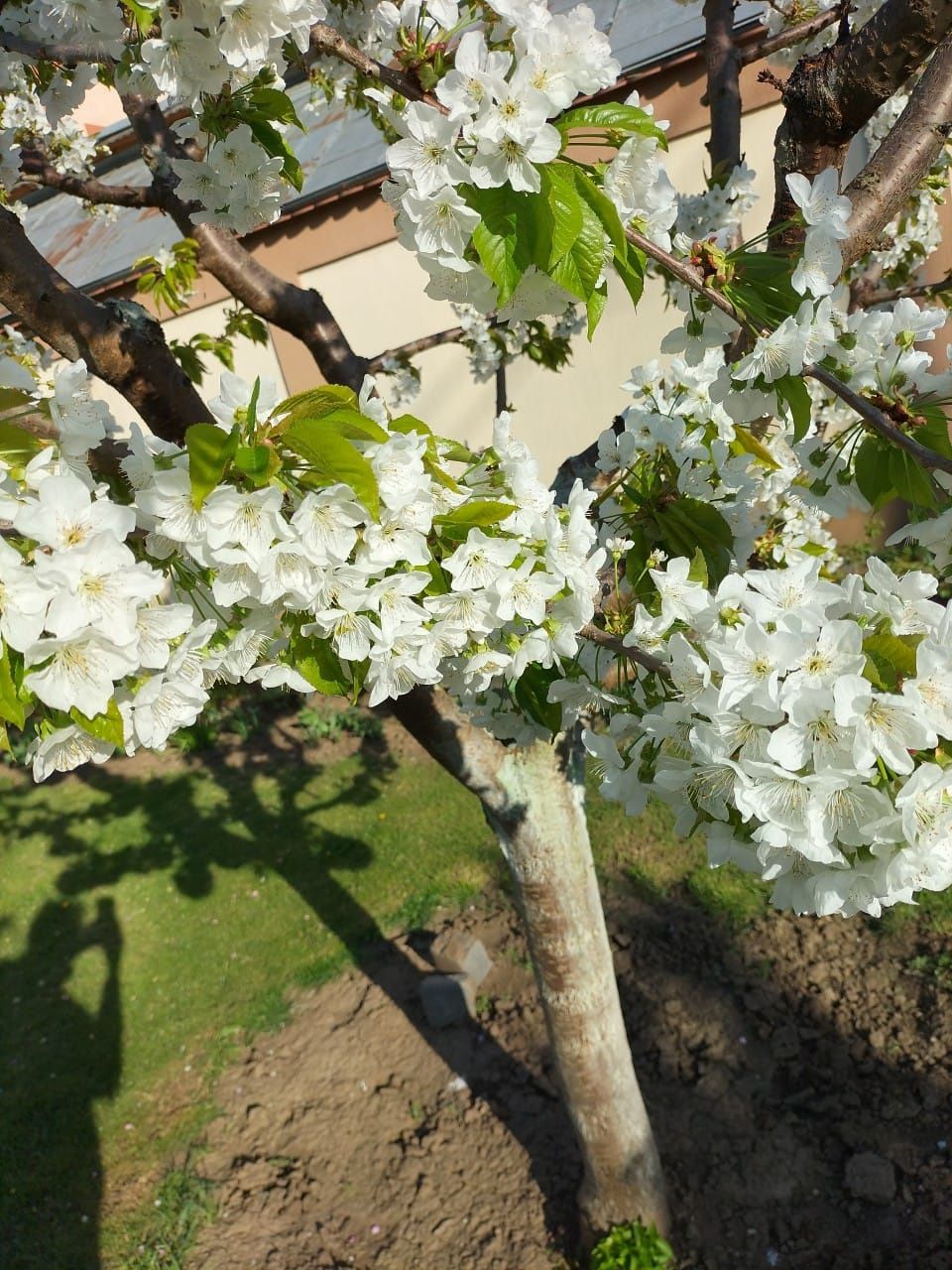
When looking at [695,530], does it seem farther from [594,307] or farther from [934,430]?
[594,307]

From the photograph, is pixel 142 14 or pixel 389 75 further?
pixel 389 75

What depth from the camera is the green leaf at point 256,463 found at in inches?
35.0

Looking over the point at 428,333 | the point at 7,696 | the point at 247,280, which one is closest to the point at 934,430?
the point at 7,696

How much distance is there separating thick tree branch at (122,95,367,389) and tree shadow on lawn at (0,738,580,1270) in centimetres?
256

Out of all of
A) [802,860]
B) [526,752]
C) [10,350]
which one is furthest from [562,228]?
[10,350]

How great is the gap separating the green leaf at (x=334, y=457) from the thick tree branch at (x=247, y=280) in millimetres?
1510

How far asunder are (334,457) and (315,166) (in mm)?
6884

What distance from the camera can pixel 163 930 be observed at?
4473 mm

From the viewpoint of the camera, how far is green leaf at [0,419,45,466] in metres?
0.93

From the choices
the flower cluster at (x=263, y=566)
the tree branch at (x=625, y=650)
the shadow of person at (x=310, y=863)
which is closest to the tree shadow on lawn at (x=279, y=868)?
the shadow of person at (x=310, y=863)

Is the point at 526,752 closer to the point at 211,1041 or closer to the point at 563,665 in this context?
the point at 563,665

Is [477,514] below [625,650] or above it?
above

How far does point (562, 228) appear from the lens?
38.7 inches

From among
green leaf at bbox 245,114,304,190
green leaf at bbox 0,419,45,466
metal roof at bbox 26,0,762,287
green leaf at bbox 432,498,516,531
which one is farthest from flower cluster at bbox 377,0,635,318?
metal roof at bbox 26,0,762,287
